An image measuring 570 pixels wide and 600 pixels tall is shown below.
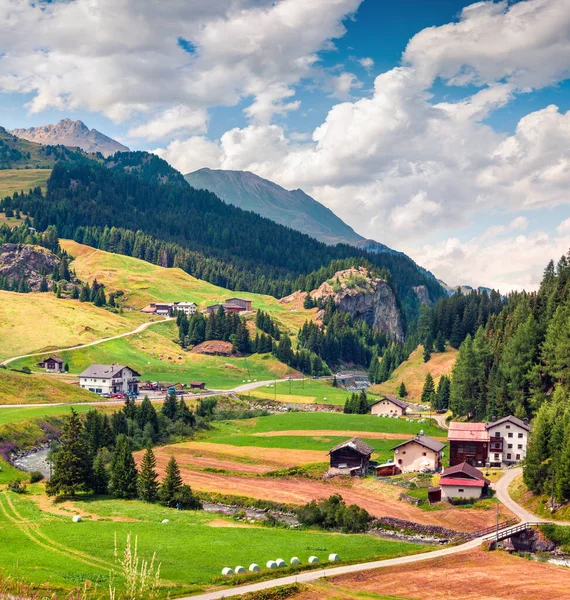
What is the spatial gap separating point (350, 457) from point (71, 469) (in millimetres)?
38283

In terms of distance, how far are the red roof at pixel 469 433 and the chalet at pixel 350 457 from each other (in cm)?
1401

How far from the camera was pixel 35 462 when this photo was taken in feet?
341

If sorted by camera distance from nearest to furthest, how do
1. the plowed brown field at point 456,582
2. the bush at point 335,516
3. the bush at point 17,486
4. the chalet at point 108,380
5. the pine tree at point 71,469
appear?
the plowed brown field at point 456,582 → the bush at point 335,516 → the pine tree at point 71,469 → the bush at point 17,486 → the chalet at point 108,380

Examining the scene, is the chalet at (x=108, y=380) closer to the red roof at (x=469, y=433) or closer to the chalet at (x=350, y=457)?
the chalet at (x=350, y=457)

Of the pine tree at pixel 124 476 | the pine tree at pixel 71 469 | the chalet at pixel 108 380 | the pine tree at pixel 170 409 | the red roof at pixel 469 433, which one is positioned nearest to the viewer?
the pine tree at pixel 71 469

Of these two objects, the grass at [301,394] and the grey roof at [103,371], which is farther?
the grass at [301,394]

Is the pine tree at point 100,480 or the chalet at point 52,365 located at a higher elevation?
the chalet at point 52,365

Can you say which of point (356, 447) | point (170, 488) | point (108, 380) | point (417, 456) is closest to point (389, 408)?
point (417, 456)

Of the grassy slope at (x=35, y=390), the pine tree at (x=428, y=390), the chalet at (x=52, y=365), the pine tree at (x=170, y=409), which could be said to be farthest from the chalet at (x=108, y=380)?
the pine tree at (x=428, y=390)

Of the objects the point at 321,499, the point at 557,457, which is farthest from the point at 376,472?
the point at 557,457

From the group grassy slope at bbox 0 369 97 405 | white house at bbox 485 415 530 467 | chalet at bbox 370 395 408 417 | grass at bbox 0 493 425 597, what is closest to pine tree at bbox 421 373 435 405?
chalet at bbox 370 395 408 417

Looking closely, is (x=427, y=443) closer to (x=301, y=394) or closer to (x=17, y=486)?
(x=17, y=486)

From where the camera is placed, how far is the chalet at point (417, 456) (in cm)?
10106

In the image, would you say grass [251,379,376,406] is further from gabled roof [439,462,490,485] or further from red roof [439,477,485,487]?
red roof [439,477,485,487]
